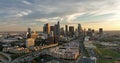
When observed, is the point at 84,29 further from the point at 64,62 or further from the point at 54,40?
the point at 64,62

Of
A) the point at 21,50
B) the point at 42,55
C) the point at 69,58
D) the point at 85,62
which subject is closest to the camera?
the point at 85,62

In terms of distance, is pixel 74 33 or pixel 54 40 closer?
pixel 54 40

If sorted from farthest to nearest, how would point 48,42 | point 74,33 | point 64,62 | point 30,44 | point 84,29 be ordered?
point 84,29 < point 74,33 < point 48,42 < point 30,44 < point 64,62

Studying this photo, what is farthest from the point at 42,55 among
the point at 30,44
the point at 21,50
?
the point at 30,44

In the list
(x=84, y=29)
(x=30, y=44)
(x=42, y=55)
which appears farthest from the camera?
(x=84, y=29)

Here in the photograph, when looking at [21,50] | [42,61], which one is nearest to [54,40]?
[21,50]

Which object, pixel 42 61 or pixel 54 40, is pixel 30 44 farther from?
pixel 42 61

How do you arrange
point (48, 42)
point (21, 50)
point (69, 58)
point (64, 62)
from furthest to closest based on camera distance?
point (48, 42) → point (21, 50) → point (69, 58) → point (64, 62)

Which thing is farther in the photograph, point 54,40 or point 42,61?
point 54,40
